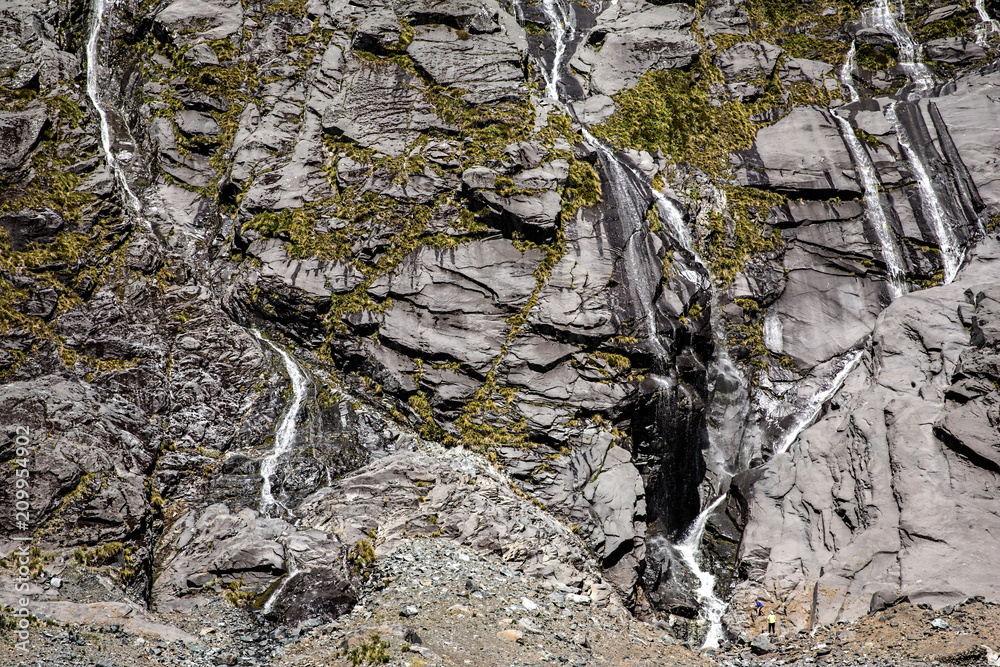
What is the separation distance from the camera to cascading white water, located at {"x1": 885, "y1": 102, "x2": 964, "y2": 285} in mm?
24328

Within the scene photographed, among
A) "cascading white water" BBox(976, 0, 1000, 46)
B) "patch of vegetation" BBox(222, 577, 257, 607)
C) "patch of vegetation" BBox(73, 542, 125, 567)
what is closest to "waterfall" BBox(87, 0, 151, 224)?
"patch of vegetation" BBox(73, 542, 125, 567)

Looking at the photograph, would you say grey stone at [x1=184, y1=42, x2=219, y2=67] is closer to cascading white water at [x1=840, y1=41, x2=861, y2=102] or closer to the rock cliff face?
the rock cliff face

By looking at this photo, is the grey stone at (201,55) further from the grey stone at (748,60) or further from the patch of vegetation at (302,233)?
the grey stone at (748,60)

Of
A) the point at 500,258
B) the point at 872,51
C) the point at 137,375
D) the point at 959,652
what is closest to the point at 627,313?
the point at 500,258

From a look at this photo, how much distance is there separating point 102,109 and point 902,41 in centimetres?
3222

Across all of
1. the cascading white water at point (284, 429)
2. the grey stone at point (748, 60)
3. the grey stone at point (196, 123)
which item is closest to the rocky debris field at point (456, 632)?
the cascading white water at point (284, 429)

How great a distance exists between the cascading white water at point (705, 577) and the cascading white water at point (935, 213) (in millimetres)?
11841

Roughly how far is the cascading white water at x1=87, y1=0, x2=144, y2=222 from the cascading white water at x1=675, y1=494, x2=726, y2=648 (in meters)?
20.9

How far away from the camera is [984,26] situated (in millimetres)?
28641

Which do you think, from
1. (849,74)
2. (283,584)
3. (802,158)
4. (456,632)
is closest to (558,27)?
(802,158)

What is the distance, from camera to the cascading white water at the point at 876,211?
24.5 meters

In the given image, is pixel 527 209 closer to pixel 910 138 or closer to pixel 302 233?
pixel 302 233

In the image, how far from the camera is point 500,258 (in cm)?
2336

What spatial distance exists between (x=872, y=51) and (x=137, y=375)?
1215 inches
